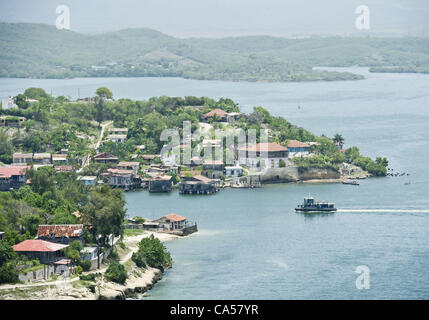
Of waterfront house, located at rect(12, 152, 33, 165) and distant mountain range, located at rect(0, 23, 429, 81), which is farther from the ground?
distant mountain range, located at rect(0, 23, 429, 81)

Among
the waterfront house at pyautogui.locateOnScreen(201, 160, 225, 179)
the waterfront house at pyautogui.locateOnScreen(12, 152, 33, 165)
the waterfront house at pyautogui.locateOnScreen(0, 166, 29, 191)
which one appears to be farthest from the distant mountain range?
the waterfront house at pyautogui.locateOnScreen(0, 166, 29, 191)

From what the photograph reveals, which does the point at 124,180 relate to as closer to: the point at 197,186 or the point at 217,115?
the point at 197,186

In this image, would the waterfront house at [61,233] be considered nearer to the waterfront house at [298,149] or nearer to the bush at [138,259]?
the bush at [138,259]

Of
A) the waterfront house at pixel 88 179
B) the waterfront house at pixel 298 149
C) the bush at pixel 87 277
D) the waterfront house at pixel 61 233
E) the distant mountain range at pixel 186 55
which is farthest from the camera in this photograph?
the distant mountain range at pixel 186 55

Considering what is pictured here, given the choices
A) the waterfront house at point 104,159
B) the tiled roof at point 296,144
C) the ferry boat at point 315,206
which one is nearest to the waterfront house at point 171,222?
the ferry boat at point 315,206

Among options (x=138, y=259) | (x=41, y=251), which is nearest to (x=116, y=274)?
(x=138, y=259)

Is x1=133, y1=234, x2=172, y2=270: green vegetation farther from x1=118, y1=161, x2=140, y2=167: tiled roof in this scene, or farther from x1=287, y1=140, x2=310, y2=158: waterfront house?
x1=287, y1=140, x2=310, y2=158: waterfront house
